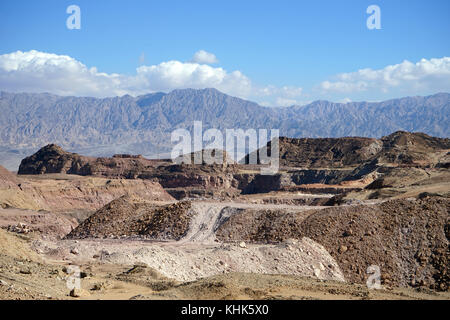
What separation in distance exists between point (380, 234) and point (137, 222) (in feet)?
50.2

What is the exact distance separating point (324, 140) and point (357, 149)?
1023 centimetres

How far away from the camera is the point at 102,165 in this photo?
104 metres

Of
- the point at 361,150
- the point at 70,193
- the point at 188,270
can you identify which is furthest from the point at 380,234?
the point at 361,150

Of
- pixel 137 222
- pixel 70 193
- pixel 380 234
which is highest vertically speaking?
pixel 380 234

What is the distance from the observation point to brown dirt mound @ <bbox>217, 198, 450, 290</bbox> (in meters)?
25.4

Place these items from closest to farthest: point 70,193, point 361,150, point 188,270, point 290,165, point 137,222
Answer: point 188,270
point 137,222
point 70,193
point 361,150
point 290,165

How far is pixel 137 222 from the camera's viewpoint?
35562 mm

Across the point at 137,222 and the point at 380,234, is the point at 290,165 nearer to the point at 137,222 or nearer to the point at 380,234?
the point at 137,222

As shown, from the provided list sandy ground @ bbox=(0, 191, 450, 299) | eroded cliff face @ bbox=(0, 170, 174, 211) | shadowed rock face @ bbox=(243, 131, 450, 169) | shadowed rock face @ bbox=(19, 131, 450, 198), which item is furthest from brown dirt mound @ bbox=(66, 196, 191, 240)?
shadowed rock face @ bbox=(243, 131, 450, 169)

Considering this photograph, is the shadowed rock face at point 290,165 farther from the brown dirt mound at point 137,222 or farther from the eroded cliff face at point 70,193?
the brown dirt mound at point 137,222

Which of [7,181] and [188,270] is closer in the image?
[188,270]

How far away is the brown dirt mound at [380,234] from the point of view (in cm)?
2542

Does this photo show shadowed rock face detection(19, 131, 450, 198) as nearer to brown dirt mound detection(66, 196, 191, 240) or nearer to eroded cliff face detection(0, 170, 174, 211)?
eroded cliff face detection(0, 170, 174, 211)
